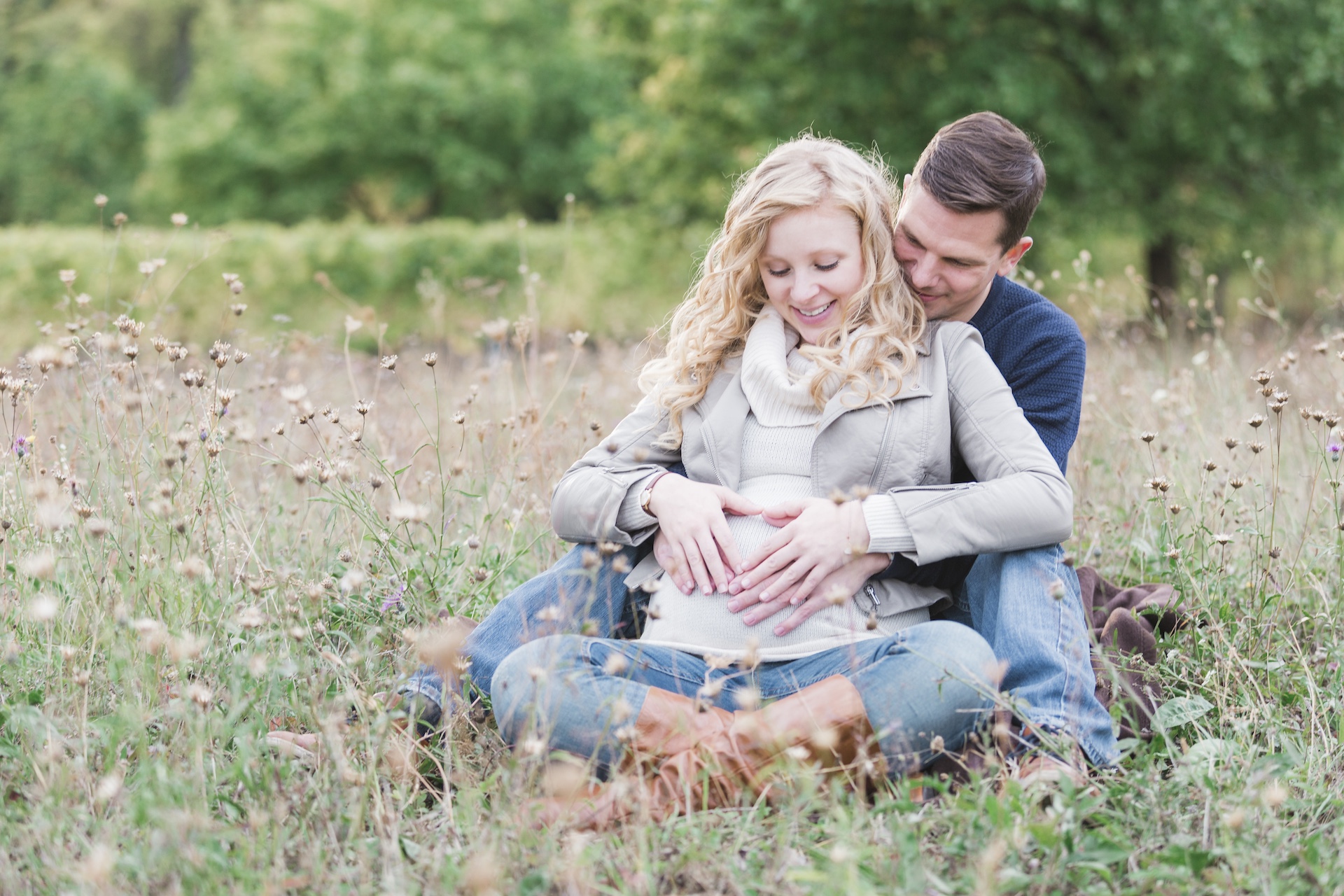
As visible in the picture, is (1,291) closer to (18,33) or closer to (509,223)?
(509,223)

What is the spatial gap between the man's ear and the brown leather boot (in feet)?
4.22

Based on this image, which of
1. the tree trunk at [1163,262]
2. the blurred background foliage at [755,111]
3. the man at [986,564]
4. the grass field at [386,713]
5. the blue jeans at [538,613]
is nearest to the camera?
the grass field at [386,713]

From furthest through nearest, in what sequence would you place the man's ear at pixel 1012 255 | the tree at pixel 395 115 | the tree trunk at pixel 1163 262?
1. the tree at pixel 395 115
2. the tree trunk at pixel 1163 262
3. the man's ear at pixel 1012 255

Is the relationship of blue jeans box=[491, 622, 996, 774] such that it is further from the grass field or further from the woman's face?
the woman's face

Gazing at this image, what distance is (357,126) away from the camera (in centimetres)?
2230

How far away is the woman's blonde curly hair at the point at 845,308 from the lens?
2486mm

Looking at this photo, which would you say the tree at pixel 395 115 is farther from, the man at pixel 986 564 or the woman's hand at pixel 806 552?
the woman's hand at pixel 806 552

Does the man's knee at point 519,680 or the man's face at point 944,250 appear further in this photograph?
the man's face at point 944,250

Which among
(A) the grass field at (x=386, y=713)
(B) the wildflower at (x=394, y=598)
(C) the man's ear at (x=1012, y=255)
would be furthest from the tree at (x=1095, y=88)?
(B) the wildflower at (x=394, y=598)

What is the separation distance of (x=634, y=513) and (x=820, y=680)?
57 cm

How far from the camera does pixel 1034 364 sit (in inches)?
108

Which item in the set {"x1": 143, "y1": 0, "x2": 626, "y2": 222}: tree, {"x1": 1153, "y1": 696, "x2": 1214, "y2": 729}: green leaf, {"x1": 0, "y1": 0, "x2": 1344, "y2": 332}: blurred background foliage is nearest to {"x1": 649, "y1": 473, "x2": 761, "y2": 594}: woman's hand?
{"x1": 1153, "y1": 696, "x2": 1214, "y2": 729}: green leaf

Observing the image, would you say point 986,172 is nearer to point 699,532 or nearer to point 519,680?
point 699,532

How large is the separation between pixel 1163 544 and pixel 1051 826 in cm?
168
